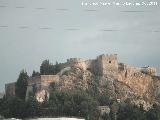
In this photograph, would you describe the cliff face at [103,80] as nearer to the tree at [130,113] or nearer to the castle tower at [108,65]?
the castle tower at [108,65]

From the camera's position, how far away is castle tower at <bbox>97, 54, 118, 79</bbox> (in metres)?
75.1

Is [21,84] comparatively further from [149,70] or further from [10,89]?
[149,70]

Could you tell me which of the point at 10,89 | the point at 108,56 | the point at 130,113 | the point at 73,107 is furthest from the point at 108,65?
the point at 130,113

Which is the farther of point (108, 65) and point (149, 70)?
point (149, 70)

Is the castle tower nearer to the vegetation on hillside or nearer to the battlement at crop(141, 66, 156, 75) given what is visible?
the vegetation on hillside

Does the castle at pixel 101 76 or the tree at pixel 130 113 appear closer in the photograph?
the tree at pixel 130 113

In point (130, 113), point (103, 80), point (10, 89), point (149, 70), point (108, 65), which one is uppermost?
point (108, 65)

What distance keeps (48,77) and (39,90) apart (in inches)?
66.8

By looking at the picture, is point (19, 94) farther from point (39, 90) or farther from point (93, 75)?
point (93, 75)

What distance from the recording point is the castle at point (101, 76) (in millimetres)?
72000

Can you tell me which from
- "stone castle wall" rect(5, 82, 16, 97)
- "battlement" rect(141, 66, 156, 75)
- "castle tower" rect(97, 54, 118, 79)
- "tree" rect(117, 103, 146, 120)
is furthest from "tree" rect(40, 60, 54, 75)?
"tree" rect(117, 103, 146, 120)

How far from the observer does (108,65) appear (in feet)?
247

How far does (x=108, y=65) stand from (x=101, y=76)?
66.6 inches

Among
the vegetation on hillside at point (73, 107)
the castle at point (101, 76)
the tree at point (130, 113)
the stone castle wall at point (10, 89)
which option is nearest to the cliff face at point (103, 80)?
the castle at point (101, 76)
